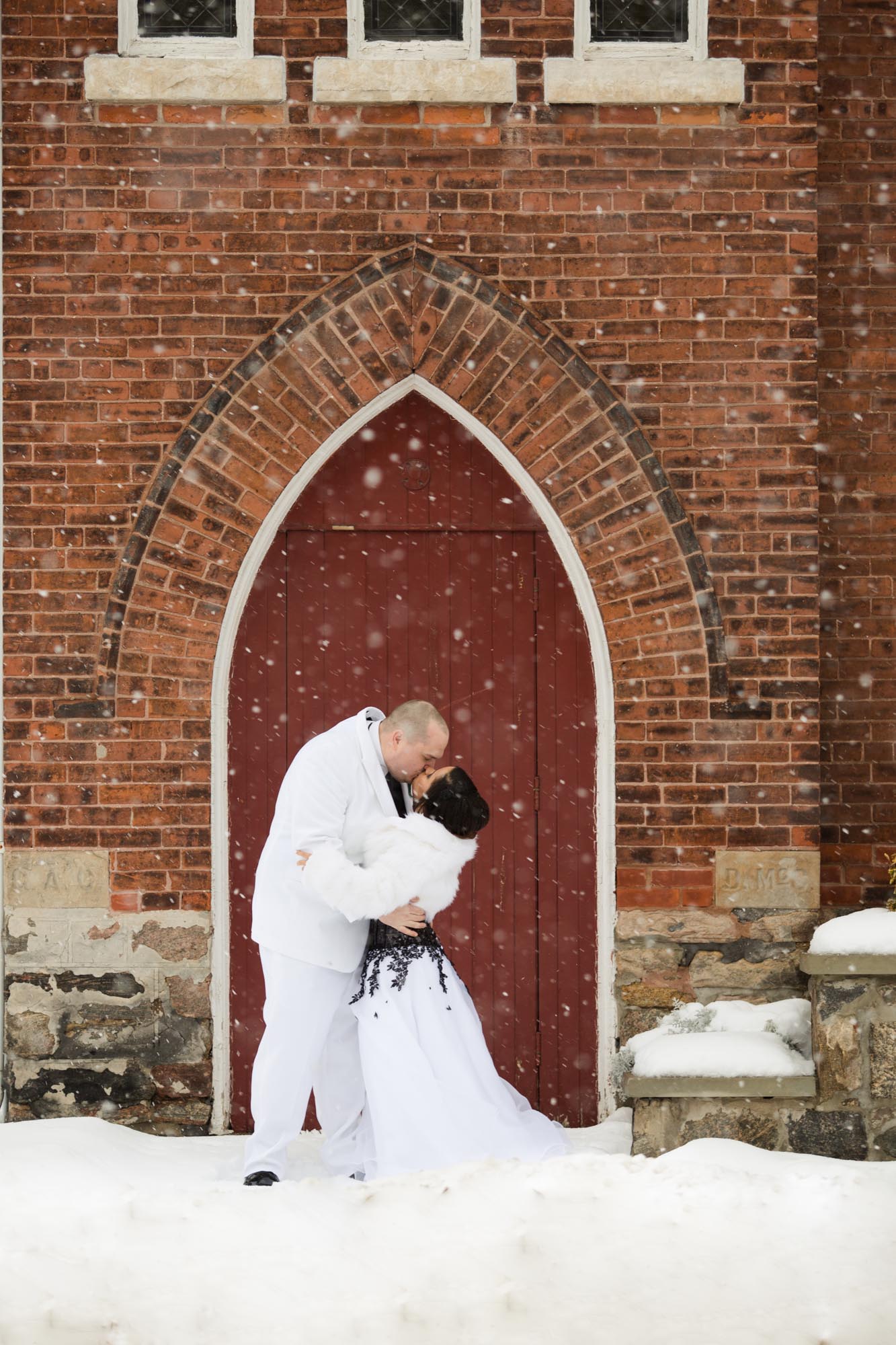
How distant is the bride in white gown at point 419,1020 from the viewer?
4262 mm

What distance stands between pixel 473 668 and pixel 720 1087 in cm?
213

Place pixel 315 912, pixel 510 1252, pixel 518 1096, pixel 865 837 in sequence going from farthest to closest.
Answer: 1. pixel 865 837
2. pixel 518 1096
3. pixel 315 912
4. pixel 510 1252

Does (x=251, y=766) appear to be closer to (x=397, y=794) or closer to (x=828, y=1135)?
(x=397, y=794)

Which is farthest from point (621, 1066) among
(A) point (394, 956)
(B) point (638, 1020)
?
(A) point (394, 956)

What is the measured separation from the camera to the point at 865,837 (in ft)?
18.6

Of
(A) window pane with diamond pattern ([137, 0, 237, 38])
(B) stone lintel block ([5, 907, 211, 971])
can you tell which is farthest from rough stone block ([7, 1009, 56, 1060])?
(A) window pane with diamond pattern ([137, 0, 237, 38])

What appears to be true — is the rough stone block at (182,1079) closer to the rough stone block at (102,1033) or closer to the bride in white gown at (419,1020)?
the rough stone block at (102,1033)

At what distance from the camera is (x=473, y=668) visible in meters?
5.79

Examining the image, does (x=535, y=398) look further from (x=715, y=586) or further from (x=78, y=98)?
(x=78, y=98)

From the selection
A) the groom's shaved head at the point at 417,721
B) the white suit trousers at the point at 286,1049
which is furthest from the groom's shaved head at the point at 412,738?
the white suit trousers at the point at 286,1049

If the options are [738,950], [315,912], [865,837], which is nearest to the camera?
[315,912]

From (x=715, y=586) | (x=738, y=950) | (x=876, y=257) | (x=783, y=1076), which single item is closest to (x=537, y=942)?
(x=738, y=950)

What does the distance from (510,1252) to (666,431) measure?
332 cm

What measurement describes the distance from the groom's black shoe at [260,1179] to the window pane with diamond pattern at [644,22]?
189 inches
